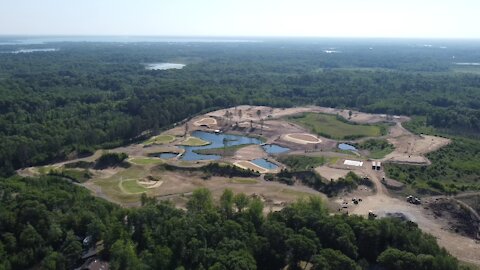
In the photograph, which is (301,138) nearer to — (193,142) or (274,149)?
(274,149)

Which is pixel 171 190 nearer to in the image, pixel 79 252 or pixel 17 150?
pixel 79 252

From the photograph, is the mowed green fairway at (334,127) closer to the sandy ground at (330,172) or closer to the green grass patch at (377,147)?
the green grass patch at (377,147)

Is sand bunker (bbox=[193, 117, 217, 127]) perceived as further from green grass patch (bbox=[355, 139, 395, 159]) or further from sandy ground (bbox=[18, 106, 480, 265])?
green grass patch (bbox=[355, 139, 395, 159])

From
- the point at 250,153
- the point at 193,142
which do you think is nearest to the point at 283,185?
the point at 250,153

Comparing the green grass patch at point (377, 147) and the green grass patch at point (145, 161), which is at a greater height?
the green grass patch at point (145, 161)

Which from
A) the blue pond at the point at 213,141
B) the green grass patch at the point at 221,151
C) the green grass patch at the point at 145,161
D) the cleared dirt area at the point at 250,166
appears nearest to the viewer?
the cleared dirt area at the point at 250,166

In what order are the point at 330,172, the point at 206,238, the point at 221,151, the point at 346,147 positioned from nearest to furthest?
the point at 206,238, the point at 330,172, the point at 221,151, the point at 346,147

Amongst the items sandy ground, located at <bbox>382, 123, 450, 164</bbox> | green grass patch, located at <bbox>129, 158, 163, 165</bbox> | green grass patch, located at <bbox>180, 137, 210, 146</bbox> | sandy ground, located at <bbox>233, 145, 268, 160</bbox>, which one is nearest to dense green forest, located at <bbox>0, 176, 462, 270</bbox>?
green grass patch, located at <bbox>129, 158, 163, 165</bbox>

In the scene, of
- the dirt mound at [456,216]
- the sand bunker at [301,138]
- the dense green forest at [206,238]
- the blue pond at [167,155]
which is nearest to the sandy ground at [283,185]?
the dirt mound at [456,216]
